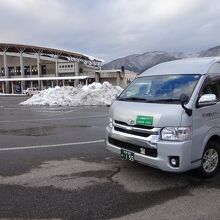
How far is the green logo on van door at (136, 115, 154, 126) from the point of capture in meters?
5.83

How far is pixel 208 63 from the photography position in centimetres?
667

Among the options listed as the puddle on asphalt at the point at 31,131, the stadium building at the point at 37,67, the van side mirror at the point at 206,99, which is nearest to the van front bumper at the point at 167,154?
the van side mirror at the point at 206,99

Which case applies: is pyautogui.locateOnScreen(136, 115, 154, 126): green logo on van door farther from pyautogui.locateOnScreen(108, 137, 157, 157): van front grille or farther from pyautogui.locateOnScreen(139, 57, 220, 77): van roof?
pyautogui.locateOnScreen(139, 57, 220, 77): van roof

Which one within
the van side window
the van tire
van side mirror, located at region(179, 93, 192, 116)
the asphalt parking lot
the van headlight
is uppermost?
the van side window

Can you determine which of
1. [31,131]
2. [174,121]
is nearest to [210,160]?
[174,121]

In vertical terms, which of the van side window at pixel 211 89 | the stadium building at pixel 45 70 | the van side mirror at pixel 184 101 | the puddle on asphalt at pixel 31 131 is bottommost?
the puddle on asphalt at pixel 31 131

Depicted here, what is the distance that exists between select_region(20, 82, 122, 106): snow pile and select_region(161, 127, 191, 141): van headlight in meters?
22.8

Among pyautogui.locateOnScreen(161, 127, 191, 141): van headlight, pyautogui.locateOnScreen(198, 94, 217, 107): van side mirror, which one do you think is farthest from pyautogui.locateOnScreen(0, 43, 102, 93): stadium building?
pyautogui.locateOnScreen(161, 127, 191, 141): van headlight

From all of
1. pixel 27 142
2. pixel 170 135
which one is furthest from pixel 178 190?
pixel 27 142

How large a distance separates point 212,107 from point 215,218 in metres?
2.22

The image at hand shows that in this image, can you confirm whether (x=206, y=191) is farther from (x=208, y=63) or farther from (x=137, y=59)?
(x=137, y=59)

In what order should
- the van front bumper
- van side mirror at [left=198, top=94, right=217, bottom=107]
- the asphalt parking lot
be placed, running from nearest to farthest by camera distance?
1. the asphalt parking lot
2. the van front bumper
3. van side mirror at [left=198, top=94, right=217, bottom=107]

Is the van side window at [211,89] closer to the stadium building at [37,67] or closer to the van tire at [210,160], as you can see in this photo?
the van tire at [210,160]

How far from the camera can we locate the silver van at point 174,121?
18.7 ft
